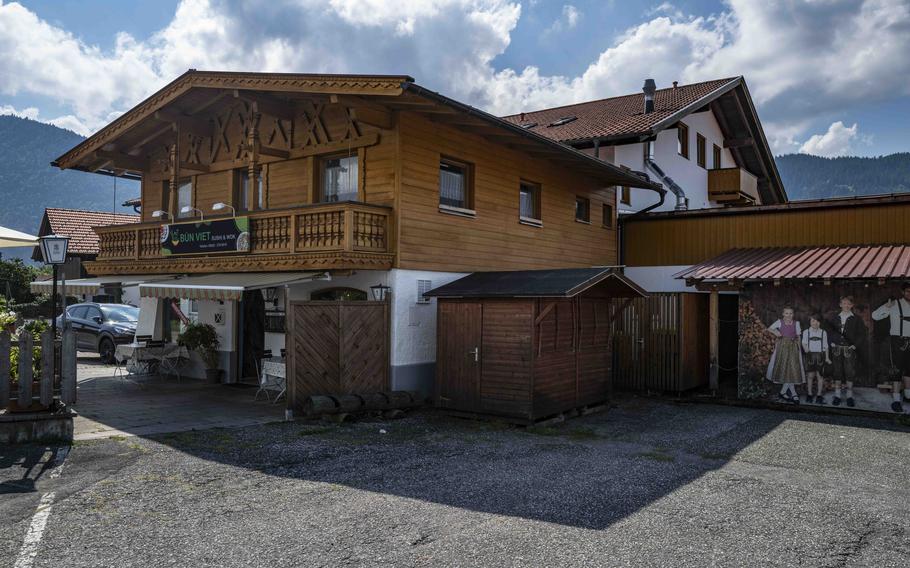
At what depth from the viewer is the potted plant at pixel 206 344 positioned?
17000 mm

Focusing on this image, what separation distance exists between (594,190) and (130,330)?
14975 mm

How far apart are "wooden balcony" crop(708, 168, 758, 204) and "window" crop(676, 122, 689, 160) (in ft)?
6.48

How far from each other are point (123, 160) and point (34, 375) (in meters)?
10.5

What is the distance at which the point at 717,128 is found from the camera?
2734 cm

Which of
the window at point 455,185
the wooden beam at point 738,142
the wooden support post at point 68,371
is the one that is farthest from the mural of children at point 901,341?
the wooden beam at point 738,142

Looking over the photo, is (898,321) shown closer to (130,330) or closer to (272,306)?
(272,306)

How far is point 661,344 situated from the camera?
16281 mm

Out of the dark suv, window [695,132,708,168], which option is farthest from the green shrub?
window [695,132,708,168]

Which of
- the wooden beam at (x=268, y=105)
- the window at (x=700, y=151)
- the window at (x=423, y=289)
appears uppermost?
the window at (x=700, y=151)

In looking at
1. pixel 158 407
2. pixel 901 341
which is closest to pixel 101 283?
pixel 158 407

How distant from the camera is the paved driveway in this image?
11.2 m

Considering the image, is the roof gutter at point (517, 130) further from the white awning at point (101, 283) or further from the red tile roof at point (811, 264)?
the white awning at point (101, 283)

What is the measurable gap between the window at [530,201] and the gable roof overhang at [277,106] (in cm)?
82

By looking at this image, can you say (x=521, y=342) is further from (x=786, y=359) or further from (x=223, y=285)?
(x=786, y=359)
